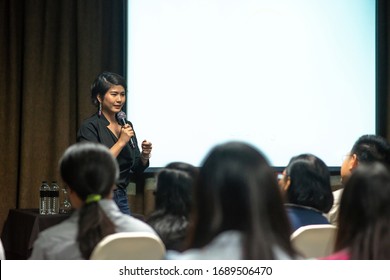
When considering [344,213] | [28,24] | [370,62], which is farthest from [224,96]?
[344,213]

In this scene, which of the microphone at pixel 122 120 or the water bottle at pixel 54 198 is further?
the water bottle at pixel 54 198

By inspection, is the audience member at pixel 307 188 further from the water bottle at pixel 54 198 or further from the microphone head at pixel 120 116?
the water bottle at pixel 54 198

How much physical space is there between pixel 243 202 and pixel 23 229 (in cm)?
271

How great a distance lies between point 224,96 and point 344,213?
3276 millimetres

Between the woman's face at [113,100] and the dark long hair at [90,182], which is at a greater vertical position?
the woman's face at [113,100]

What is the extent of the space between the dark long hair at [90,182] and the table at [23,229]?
175 cm

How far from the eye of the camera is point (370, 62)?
511 centimetres

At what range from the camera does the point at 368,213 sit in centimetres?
163

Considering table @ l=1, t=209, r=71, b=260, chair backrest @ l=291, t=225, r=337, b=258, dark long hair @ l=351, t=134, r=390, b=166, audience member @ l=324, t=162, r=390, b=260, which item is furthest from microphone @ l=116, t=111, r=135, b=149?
audience member @ l=324, t=162, r=390, b=260

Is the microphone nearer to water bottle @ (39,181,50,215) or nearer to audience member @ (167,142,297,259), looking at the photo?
water bottle @ (39,181,50,215)

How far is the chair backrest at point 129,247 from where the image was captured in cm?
200

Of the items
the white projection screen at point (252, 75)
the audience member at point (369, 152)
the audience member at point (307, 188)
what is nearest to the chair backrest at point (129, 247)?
the audience member at point (307, 188)
